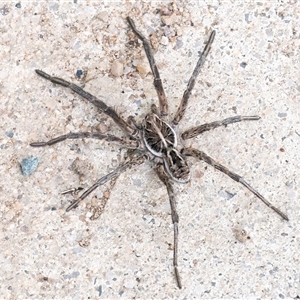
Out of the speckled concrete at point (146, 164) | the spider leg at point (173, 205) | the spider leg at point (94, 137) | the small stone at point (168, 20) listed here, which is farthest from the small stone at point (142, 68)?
the spider leg at point (173, 205)

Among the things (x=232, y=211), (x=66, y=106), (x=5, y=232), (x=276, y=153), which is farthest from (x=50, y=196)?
(x=276, y=153)

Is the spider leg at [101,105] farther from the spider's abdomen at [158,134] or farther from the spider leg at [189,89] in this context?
the spider leg at [189,89]

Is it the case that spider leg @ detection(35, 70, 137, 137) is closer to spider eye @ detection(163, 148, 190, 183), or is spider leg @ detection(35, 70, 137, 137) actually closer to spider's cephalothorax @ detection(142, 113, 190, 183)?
spider's cephalothorax @ detection(142, 113, 190, 183)

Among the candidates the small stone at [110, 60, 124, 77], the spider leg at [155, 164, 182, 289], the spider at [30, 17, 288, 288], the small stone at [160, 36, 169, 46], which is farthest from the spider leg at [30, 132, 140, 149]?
the small stone at [160, 36, 169, 46]

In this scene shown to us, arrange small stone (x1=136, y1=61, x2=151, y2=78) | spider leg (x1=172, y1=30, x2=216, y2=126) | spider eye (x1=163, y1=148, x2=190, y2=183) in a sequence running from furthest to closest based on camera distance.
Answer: small stone (x1=136, y1=61, x2=151, y2=78), spider leg (x1=172, y1=30, x2=216, y2=126), spider eye (x1=163, y1=148, x2=190, y2=183)

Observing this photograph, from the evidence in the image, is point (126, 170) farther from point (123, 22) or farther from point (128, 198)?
point (123, 22)

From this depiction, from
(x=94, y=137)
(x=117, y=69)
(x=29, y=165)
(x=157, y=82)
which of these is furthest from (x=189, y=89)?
(x=29, y=165)
